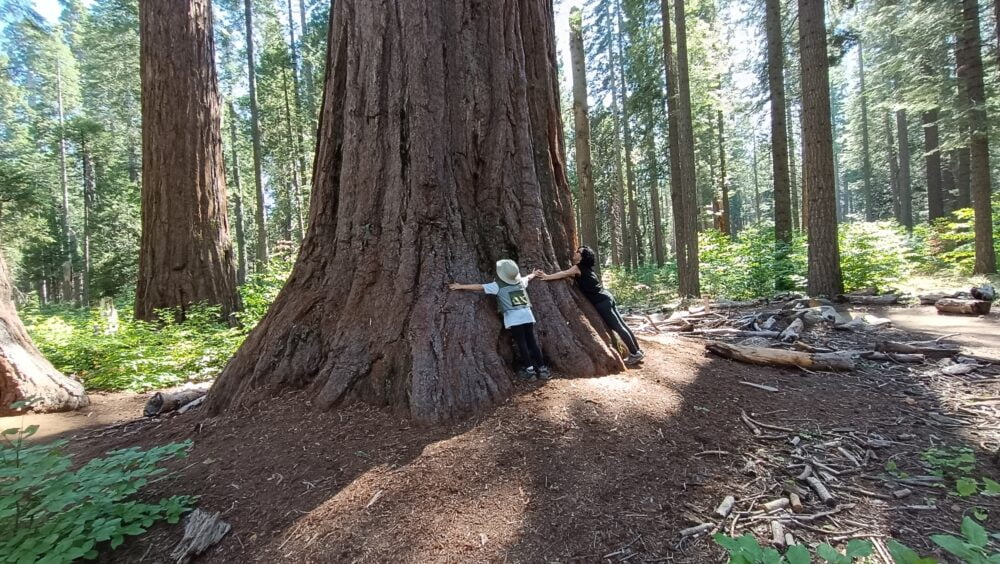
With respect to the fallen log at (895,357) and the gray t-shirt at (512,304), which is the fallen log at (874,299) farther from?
the gray t-shirt at (512,304)

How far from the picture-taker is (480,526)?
2.28 meters

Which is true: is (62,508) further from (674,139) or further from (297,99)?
(297,99)

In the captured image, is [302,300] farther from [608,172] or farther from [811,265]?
[608,172]

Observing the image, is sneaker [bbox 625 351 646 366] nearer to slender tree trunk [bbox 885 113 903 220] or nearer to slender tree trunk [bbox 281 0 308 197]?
slender tree trunk [bbox 281 0 308 197]

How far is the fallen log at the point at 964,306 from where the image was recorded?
676cm

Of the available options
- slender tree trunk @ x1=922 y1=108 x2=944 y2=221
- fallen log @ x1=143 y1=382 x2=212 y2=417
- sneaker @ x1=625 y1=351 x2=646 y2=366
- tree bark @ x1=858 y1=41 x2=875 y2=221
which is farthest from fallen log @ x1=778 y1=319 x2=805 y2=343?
tree bark @ x1=858 y1=41 x2=875 y2=221

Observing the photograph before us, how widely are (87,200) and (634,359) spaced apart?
29805 millimetres

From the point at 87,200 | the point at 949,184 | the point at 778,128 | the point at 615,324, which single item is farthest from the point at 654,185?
the point at 87,200

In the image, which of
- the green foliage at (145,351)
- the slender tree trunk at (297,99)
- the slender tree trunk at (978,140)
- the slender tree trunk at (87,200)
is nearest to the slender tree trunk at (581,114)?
the green foliage at (145,351)

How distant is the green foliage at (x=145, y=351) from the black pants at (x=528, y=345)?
15.5 ft

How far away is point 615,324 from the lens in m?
4.31

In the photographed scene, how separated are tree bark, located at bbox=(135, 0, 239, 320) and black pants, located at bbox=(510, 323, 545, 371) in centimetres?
675

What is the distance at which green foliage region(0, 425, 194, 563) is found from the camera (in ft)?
6.70

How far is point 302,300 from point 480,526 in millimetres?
2590
